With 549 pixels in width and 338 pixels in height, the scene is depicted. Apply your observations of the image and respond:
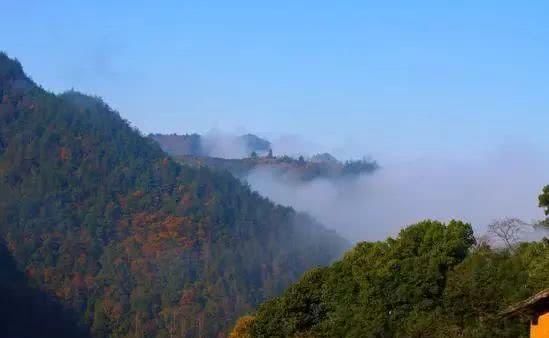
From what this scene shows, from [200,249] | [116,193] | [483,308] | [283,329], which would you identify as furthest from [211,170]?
[483,308]

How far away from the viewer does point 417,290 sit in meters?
46.8

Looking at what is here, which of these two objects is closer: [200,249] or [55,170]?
[200,249]

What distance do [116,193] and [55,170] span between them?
11.4m

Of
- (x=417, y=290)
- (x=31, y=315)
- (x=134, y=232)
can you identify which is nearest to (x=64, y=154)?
(x=134, y=232)

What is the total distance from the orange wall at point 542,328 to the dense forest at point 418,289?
53.5 ft

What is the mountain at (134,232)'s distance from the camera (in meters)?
137

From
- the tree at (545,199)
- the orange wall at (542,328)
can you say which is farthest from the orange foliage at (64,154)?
the orange wall at (542,328)

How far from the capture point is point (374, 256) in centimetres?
5159

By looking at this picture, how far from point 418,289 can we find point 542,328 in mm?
27542

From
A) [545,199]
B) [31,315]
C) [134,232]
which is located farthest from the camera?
[134,232]

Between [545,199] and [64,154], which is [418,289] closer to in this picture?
[545,199]

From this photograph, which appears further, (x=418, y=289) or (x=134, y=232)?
(x=134, y=232)

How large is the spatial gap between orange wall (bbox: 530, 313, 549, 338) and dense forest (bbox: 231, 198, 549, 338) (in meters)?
16.3

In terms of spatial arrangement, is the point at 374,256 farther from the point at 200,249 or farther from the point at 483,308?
the point at 200,249
